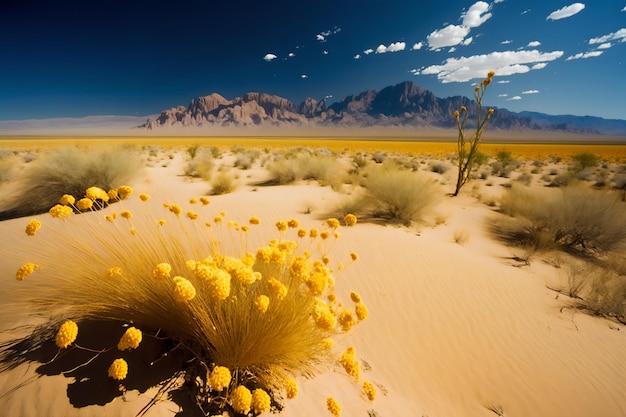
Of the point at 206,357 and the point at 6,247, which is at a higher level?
the point at 206,357

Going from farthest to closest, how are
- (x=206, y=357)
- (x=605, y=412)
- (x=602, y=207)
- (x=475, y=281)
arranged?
(x=602, y=207), (x=475, y=281), (x=605, y=412), (x=206, y=357)

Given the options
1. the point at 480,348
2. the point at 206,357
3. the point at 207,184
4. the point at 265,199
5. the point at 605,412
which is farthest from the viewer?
the point at 207,184

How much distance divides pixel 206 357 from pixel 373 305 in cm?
294

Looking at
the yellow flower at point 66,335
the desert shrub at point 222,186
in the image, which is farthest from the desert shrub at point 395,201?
the yellow flower at point 66,335

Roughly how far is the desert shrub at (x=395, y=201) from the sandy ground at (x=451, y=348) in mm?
1721

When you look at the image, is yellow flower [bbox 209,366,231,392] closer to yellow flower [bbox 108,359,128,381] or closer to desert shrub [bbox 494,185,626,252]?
yellow flower [bbox 108,359,128,381]

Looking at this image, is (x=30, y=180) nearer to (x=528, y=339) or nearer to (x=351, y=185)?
(x=351, y=185)

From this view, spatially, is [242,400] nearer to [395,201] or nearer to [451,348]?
[451,348]

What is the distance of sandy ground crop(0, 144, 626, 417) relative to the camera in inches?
84.9

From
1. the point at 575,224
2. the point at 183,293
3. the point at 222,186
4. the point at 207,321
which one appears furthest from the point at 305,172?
the point at 183,293

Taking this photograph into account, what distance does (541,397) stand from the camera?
3078 mm

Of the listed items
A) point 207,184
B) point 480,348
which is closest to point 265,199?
point 207,184

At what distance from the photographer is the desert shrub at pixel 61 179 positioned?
25.0 ft

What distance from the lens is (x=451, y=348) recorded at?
143 inches
